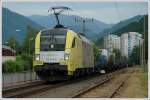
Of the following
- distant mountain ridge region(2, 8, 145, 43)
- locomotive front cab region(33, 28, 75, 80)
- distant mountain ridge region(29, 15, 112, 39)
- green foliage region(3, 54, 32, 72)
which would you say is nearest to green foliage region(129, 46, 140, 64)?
distant mountain ridge region(2, 8, 145, 43)

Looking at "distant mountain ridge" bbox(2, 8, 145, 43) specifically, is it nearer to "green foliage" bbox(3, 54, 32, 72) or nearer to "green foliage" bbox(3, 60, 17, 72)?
"green foliage" bbox(3, 60, 17, 72)

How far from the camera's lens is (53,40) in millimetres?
26031

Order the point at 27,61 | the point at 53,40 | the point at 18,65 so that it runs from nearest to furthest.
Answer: the point at 53,40 < the point at 18,65 < the point at 27,61

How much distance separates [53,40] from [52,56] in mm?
1108

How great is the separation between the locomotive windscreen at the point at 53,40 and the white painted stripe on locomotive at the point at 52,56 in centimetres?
27

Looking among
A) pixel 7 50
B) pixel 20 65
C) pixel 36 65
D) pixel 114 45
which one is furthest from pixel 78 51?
pixel 114 45

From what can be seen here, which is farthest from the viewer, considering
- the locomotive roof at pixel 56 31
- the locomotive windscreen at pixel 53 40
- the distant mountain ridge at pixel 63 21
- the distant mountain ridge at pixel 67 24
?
the distant mountain ridge at pixel 67 24

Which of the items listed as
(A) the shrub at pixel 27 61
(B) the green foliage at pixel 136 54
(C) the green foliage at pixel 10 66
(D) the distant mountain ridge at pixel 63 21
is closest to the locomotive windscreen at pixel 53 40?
(D) the distant mountain ridge at pixel 63 21

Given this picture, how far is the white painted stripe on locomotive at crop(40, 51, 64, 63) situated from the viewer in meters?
25.2

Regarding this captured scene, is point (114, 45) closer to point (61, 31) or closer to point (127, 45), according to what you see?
point (127, 45)

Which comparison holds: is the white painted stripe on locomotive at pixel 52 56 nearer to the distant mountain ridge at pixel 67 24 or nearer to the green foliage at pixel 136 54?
the distant mountain ridge at pixel 67 24

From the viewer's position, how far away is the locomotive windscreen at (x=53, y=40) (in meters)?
25.7

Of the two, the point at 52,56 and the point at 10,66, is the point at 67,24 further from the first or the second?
the point at 52,56

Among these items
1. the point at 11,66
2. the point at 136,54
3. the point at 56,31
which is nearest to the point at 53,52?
the point at 56,31
